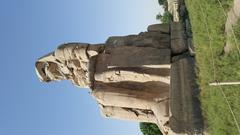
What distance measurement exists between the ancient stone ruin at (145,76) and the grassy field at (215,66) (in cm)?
150

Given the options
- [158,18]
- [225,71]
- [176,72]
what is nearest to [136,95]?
[176,72]

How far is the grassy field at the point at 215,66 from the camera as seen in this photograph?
786 inches

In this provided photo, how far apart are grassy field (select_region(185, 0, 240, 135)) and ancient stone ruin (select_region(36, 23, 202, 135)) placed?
150 cm

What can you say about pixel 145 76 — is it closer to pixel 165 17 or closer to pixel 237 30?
pixel 237 30

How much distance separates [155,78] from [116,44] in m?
4.59

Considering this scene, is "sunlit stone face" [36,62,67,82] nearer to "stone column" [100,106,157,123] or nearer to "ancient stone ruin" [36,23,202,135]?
"ancient stone ruin" [36,23,202,135]

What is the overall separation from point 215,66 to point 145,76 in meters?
7.00

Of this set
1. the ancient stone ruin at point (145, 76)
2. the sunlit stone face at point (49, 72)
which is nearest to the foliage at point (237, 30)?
the ancient stone ruin at point (145, 76)

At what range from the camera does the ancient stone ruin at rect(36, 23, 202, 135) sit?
2548 centimetres

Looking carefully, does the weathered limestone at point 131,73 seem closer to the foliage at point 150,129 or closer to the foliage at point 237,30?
the foliage at point 237,30

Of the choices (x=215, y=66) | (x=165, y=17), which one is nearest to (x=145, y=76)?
(x=215, y=66)

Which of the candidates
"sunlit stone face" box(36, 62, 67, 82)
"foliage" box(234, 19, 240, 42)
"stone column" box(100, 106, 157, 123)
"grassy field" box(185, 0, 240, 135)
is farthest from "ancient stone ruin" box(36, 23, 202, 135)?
"foliage" box(234, 19, 240, 42)

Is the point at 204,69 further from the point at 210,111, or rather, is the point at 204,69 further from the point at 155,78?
the point at 155,78

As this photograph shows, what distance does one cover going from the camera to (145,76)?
28391mm
